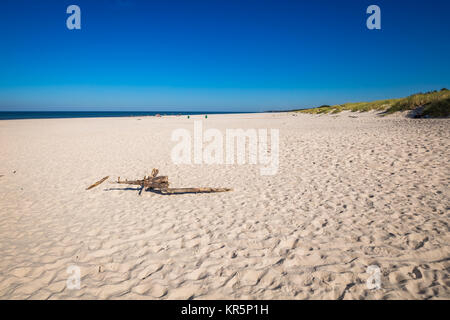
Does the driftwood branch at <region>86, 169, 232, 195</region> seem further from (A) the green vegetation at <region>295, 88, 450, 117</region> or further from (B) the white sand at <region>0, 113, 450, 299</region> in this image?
(A) the green vegetation at <region>295, 88, 450, 117</region>

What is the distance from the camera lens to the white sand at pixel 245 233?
3.54m

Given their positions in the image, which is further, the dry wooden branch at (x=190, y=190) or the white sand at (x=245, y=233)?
the dry wooden branch at (x=190, y=190)

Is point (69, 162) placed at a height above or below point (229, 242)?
above

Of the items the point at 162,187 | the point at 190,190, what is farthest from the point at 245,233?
the point at 162,187

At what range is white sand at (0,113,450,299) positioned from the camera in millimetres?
3541

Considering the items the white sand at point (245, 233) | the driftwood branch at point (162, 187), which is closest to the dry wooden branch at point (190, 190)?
the driftwood branch at point (162, 187)

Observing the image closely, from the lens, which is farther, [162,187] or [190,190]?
[162,187]

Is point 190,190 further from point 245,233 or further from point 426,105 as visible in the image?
point 426,105

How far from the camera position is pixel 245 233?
5.00 m

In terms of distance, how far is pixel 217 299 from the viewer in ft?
11.0

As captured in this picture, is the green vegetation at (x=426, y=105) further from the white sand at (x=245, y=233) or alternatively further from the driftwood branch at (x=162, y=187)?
the driftwood branch at (x=162, y=187)

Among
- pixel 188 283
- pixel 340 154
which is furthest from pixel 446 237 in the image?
pixel 340 154

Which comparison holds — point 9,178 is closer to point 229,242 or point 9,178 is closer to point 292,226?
point 229,242
